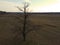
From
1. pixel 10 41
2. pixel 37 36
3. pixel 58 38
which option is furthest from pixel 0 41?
pixel 58 38

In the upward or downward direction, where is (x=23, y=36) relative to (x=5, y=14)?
upward

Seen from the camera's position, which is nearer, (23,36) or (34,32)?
(23,36)

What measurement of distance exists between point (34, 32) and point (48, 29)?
2.64 metres

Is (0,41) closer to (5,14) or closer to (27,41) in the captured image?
(27,41)

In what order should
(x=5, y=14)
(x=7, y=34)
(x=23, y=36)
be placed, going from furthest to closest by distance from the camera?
(x=5, y=14) < (x=7, y=34) < (x=23, y=36)

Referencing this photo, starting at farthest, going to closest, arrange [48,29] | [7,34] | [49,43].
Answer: [48,29] → [7,34] → [49,43]

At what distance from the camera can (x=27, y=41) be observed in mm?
18812

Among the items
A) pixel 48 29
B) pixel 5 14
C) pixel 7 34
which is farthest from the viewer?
pixel 5 14

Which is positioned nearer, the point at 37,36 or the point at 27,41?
the point at 27,41

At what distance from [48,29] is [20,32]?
15.6 feet

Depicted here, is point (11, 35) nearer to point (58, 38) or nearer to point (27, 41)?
point (27, 41)

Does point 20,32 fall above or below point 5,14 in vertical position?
above

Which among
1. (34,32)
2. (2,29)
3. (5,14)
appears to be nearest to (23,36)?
(34,32)

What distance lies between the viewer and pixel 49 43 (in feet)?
60.3
